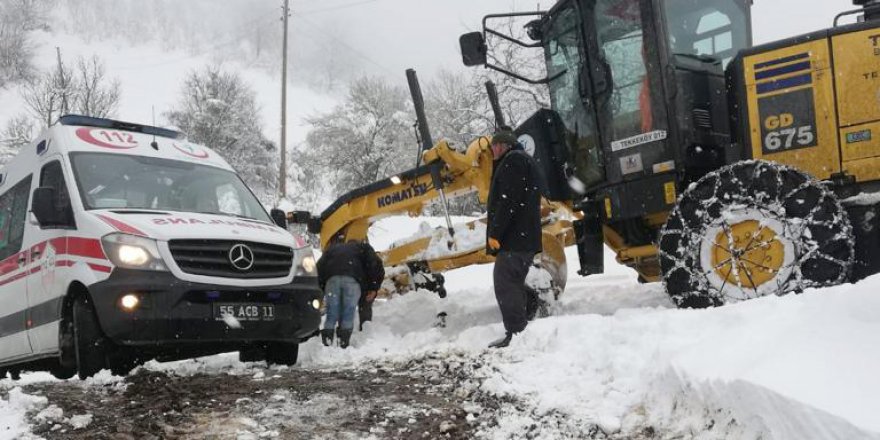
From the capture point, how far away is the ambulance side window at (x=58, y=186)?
5.18 metres

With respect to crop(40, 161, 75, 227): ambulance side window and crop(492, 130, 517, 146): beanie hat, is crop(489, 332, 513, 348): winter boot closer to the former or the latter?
crop(492, 130, 517, 146): beanie hat

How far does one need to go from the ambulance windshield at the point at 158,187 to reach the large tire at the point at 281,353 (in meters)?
1.22

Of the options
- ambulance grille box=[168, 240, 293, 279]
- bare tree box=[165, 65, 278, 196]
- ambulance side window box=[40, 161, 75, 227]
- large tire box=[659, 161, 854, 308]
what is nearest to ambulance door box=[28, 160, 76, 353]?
ambulance side window box=[40, 161, 75, 227]

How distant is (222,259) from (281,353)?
1.19 m

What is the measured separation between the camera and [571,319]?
477 cm

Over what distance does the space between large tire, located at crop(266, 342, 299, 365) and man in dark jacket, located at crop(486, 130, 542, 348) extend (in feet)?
6.12

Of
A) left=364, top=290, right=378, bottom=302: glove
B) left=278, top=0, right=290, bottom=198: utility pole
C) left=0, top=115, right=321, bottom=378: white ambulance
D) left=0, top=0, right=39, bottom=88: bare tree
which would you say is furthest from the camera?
left=0, top=0, right=39, bottom=88: bare tree

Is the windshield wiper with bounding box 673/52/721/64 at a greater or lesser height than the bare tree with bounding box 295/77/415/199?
lesser

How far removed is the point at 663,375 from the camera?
3.29 m

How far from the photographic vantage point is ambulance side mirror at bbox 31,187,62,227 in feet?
16.7

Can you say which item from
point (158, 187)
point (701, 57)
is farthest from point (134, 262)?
point (701, 57)

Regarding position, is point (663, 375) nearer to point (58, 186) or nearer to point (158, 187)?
point (158, 187)

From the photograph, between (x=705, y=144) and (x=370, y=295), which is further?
(x=370, y=295)

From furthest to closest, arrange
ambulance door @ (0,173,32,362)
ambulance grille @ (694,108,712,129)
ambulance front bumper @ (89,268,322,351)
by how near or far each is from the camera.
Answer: ambulance grille @ (694,108,712,129) → ambulance door @ (0,173,32,362) → ambulance front bumper @ (89,268,322,351)
